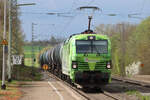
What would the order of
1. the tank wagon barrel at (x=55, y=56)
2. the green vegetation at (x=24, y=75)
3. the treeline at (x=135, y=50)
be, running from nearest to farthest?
the tank wagon barrel at (x=55, y=56) < the green vegetation at (x=24, y=75) < the treeline at (x=135, y=50)

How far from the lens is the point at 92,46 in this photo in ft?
72.7

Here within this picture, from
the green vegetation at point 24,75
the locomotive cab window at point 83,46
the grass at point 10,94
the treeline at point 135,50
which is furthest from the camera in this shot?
the treeline at point 135,50

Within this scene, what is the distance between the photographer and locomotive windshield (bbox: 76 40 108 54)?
21.9 m

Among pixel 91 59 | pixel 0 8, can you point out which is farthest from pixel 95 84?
pixel 0 8

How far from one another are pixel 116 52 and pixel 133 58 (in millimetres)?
2638

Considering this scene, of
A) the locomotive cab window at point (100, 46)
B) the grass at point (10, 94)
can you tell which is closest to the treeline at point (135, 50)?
the locomotive cab window at point (100, 46)

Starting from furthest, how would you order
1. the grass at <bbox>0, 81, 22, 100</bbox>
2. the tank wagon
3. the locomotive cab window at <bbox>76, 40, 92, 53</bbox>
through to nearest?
the locomotive cab window at <bbox>76, 40, 92, 53</bbox> < the tank wagon < the grass at <bbox>0, 81, 22, 100</bbox>

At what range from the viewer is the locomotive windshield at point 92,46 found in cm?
2192

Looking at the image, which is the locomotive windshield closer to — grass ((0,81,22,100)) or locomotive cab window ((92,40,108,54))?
locomotive cab window ((92,40,108,54))

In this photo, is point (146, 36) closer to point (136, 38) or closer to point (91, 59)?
point (136, 38)

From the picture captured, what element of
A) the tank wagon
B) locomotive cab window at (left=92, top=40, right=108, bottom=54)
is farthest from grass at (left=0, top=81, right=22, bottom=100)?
locomotive cab window at (left=92, top=40, right=108, bottom=54)

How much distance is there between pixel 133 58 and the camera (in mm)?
56156

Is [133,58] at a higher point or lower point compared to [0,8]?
lower

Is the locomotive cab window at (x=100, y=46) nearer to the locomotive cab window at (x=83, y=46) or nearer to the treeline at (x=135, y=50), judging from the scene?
the locomotive cab window at (x=83, y=46)
